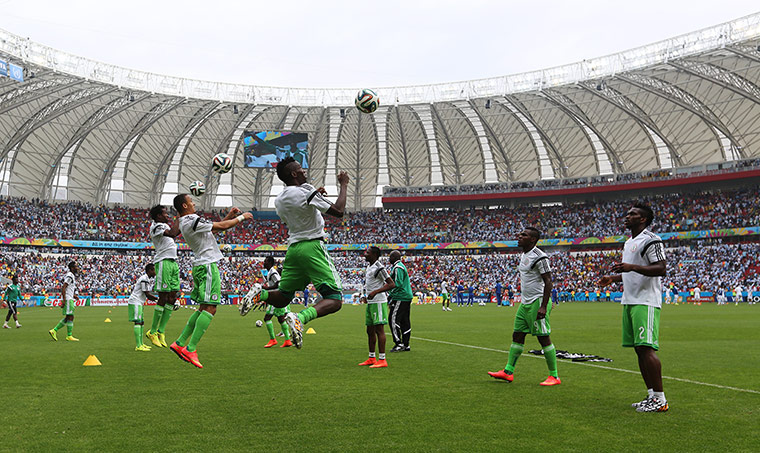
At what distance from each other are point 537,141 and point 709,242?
1887 cm

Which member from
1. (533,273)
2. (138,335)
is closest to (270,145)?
(138,335)

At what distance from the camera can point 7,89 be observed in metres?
46.3

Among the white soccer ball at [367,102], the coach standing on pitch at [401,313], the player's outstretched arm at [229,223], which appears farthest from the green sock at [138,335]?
the white soccer ball at [367,102]

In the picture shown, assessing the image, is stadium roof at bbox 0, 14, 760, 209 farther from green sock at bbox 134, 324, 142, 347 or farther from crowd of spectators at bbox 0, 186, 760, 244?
green sock at bbox 134, 324, 142, 347

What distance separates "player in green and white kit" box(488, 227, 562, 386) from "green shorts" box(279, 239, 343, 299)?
10.2 feet

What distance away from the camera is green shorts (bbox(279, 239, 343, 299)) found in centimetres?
756

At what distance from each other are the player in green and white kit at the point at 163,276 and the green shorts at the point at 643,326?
8.79 meters

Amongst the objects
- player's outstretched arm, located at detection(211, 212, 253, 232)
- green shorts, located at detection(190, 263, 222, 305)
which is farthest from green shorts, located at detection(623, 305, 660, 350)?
green shorts, located at detection(190, 263, 222, 305)

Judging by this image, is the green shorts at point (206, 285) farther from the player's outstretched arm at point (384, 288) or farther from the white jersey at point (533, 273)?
the white jersey at point (533, 273)

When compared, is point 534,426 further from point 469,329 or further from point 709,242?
point 709,242

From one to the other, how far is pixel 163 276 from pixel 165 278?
64 mm

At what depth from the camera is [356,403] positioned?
24.0 ft

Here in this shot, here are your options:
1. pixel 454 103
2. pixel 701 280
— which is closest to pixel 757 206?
pixel 701 280

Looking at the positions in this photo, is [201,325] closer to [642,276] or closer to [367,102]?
[642,276]
